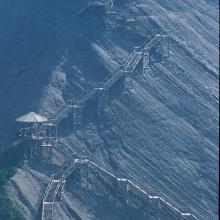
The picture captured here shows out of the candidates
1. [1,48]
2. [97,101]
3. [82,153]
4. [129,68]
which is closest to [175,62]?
[129,68]

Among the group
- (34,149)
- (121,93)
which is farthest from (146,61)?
(34,149)

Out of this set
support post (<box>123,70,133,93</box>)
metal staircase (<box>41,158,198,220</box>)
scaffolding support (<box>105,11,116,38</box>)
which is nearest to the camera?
metal staircase (<box>41,158,198,220</box>)

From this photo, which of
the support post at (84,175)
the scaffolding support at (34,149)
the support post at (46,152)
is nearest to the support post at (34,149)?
the scaffolding support at (34,149)

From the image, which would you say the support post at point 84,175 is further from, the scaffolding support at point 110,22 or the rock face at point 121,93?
the scaffolding support at point 110,22

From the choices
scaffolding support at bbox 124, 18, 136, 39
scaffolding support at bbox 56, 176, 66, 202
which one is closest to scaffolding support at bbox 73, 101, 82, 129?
scaffolding support at bbox 56, 176, 66, 202

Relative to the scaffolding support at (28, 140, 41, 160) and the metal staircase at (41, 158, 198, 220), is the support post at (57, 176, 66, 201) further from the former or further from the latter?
the scaffolding support at (28, 140, 41, 160)

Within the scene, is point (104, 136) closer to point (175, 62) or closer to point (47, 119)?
point (47, 119)
